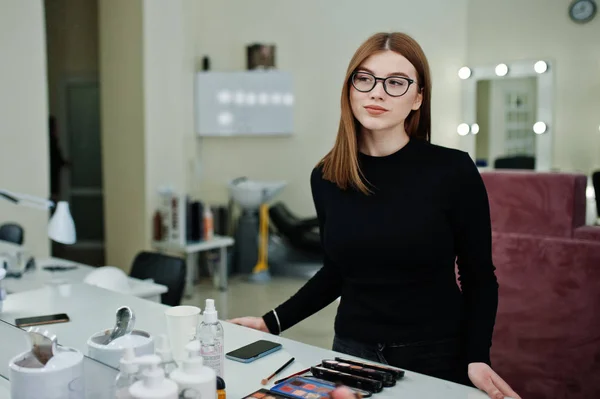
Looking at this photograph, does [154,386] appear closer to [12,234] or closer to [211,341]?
[211,341]

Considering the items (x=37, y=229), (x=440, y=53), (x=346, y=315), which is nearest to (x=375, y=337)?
(x=346, y=315)

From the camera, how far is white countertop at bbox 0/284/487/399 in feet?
4.36

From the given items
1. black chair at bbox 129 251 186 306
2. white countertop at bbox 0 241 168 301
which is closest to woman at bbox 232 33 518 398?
white countertop at bbox 0 241 168 301

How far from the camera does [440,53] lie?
575 centimetres

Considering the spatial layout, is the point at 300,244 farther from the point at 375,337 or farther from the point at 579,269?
the point at 375,337

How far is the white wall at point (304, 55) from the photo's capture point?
576 centimetres

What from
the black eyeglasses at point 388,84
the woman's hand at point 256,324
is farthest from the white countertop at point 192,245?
the black eyeglasses at point 388,84

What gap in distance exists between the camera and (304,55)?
630cm

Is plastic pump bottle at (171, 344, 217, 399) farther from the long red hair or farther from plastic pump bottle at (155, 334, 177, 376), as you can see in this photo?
the long red hair

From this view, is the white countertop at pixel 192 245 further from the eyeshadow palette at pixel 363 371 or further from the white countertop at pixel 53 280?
the eyeshadow palette at pixel 363 371

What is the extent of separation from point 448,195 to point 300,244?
14.6ft

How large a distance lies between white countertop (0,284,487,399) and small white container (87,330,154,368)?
212 millimetres

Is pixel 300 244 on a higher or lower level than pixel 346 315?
lower

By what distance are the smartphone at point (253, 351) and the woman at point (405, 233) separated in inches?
8.0
